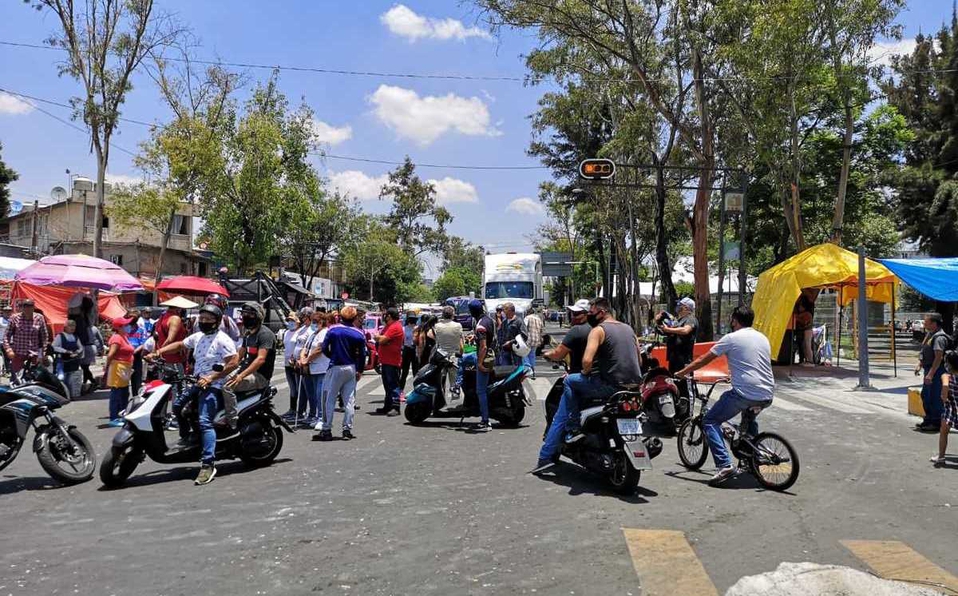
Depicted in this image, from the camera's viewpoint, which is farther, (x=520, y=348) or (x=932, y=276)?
(x=932, y=276)

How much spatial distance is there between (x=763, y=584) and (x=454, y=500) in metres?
2.89

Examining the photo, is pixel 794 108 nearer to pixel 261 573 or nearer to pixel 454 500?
pixel 454 500

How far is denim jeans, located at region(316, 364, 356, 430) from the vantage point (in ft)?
31.7

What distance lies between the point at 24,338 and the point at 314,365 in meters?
4.89

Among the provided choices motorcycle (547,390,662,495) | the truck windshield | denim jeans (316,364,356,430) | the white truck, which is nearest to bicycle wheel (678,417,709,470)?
motorcycle (547,390,662,495)

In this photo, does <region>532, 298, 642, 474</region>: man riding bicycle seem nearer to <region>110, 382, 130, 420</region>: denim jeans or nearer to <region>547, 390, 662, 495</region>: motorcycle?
<region>547, 390, 662, 495</region>: motorcycle

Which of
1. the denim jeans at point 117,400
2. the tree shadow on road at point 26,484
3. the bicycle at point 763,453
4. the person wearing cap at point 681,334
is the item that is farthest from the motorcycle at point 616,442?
the denim jeans at point 117,400

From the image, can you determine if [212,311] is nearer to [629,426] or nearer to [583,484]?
[583,484]

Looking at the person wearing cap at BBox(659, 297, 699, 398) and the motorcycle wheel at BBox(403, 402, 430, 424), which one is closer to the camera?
the person wearing cap at BBox(659, 297, 699, 398)

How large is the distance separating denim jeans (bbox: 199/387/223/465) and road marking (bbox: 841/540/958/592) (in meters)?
5.64

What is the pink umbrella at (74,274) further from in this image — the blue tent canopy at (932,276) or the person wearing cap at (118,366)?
the blue tent canopy at (932,276)

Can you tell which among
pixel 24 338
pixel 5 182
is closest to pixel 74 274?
pixel 24 338

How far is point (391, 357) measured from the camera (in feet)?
39.2

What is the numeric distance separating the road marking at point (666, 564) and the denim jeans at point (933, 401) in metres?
7.44
